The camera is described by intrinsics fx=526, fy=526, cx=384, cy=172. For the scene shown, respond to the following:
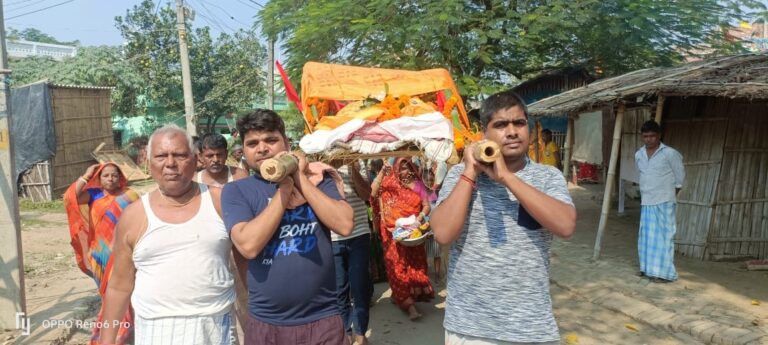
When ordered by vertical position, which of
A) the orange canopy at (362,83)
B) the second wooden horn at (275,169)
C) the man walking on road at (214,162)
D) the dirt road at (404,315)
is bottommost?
the dirt road at (404,315)

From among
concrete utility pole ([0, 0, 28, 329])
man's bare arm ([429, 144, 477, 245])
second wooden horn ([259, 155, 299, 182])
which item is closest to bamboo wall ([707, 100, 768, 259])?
man's bare arm ([429, 144, 477, 245])

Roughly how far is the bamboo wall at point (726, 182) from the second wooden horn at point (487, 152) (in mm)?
6242

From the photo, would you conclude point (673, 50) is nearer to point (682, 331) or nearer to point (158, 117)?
point (682, 331)

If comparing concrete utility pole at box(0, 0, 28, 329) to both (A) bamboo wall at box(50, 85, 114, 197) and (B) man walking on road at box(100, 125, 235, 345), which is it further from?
(A) bamboo wall at box(50, 85, 114, 197)

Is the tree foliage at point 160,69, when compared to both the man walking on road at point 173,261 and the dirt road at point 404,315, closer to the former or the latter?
the dirt road at point 404,315

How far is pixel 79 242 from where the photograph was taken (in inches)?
168

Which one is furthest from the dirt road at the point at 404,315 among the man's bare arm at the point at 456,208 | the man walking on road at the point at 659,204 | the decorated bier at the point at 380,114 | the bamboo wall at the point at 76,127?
the bamboo wall at the point at 76,127

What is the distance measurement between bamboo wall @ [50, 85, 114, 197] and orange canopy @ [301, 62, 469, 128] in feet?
37.8

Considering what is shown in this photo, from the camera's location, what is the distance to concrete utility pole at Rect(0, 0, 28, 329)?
436 cm

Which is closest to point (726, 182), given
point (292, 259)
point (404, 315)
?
point (404, 315)

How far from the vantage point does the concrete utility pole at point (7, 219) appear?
172 inches

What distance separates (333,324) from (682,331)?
376 cm

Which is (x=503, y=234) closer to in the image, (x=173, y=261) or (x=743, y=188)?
(x=173, y=261)

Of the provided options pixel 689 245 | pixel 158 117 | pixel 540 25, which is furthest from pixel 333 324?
pixel 158 117
